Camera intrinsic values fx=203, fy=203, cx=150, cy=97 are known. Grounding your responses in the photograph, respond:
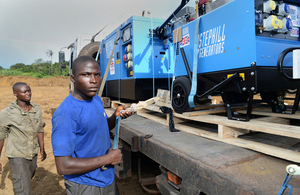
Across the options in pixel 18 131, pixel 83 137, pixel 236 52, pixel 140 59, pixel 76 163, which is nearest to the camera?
pixel 76 163

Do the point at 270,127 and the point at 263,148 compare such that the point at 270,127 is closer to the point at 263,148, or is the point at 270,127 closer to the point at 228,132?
the point at 263,148

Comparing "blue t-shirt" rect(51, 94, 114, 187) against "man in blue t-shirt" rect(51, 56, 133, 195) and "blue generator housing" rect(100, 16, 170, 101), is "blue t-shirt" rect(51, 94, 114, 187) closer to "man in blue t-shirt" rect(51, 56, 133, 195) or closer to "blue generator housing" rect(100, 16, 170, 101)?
"man in blue t-shirt" rect(51, 56, 133, 195)

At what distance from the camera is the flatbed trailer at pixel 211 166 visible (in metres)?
1.36

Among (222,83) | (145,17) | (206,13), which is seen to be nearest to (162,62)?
(145,17)

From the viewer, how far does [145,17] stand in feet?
14.0

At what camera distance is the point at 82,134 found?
1493mm

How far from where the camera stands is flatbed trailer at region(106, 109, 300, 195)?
4.46 feet

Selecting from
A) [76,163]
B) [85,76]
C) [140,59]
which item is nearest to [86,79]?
[85,76]

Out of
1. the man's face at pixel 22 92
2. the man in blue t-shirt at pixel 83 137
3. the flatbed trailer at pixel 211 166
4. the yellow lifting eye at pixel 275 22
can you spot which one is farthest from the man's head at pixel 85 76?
the yellow lifting eye at pixel 275 22

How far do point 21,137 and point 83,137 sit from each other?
6.05 ft

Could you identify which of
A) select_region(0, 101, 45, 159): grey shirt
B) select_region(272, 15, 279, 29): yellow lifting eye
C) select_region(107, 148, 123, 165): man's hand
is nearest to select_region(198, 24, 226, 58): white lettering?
select_region(272, 15, 279, 29): yellow lifting eye

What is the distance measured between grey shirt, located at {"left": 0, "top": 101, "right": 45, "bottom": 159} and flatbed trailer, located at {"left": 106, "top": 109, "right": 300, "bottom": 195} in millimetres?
1498

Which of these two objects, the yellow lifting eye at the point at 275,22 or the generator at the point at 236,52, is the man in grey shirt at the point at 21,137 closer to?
the generator at the point at 236,52

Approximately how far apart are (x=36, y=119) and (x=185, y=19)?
9.20 ft
